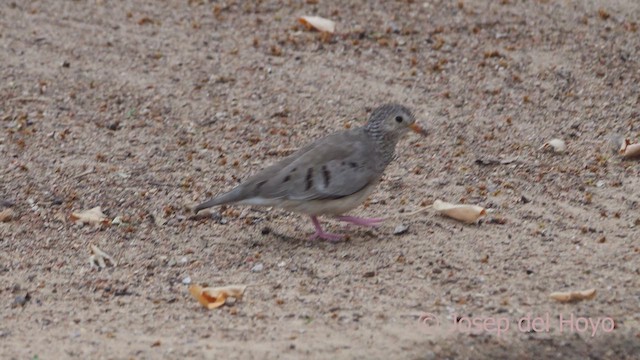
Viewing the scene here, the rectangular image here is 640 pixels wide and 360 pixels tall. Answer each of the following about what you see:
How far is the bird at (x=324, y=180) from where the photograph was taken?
22.1 ft

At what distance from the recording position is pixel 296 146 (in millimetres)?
8375

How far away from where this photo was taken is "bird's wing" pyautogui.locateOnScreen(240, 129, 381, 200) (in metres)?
6.75

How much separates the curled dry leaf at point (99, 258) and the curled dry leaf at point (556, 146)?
2.99 metres

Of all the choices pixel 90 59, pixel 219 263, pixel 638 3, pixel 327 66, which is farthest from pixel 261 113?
pixel 638 3

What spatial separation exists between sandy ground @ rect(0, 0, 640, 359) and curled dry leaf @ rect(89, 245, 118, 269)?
6 centimetres

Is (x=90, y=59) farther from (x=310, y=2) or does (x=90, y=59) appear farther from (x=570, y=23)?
(x=570, y=23)

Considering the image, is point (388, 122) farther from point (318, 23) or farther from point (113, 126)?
point (318, 23)

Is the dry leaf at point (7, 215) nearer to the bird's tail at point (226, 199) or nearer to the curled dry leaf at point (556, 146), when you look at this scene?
the bird's tail at point (226, 199)

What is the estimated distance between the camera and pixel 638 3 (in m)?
10.4

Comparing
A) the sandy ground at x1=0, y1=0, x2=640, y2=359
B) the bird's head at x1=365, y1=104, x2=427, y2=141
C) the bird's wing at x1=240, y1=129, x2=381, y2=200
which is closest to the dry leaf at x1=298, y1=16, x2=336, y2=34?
the sandy ground at x1=0, y1=0, x2=640, y2=359

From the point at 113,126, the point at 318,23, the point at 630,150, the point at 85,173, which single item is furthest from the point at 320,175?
the point at 318,23

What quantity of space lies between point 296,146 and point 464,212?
171cm

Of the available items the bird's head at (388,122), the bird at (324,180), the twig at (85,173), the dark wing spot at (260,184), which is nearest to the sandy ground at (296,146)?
the twig at (85,173)

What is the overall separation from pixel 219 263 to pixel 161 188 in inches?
46.9
